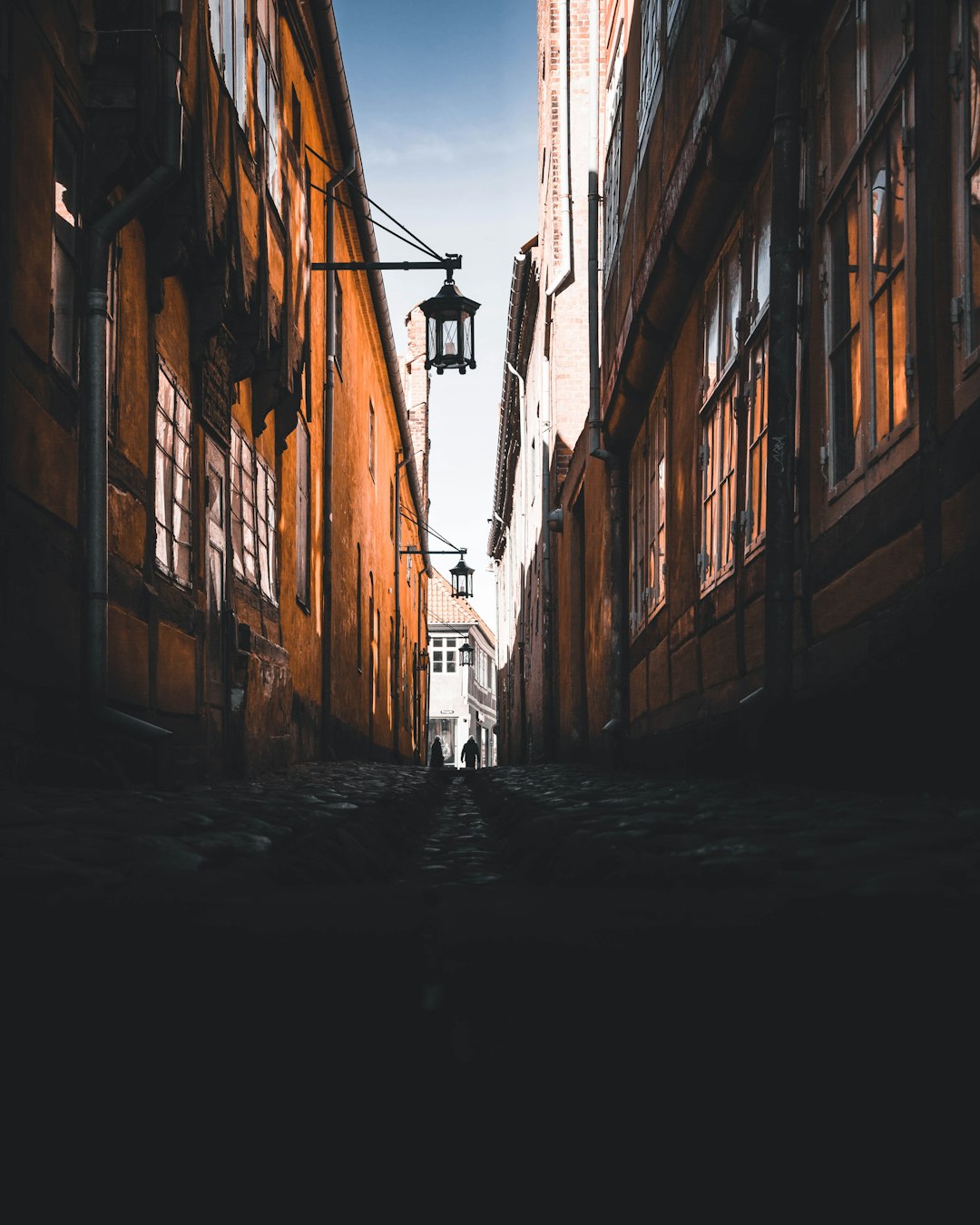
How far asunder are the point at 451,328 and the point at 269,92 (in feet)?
9.26

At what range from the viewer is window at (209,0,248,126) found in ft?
26.3

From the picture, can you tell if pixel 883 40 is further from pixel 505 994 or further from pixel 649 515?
pixel 649 515

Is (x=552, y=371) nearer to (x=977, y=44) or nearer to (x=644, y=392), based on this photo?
(x=644, y=392)

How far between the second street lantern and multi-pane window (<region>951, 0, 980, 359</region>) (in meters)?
8.59

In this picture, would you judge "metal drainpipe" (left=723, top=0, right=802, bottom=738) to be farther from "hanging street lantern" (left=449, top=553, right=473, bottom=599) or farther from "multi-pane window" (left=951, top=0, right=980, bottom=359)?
"hanging street lantern" (left=449, top=553, right=473, bottom=599)

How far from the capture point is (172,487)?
23.8 feet

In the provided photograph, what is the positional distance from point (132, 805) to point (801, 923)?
9.70ft

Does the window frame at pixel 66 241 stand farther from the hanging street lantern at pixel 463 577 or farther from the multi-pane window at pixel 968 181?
the hanging street lantern at pixel 463 577

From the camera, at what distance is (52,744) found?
193 inches

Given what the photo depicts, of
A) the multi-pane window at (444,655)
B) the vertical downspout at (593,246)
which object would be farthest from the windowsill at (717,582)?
the multi-pane window at (444,655)

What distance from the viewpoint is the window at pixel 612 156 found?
12250mm

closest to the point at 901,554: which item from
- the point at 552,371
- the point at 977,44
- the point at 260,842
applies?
the point at 977,44

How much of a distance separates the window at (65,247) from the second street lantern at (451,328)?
652 centimetres

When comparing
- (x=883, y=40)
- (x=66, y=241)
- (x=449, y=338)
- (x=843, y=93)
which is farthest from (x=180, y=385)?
(x=449, y=338)
